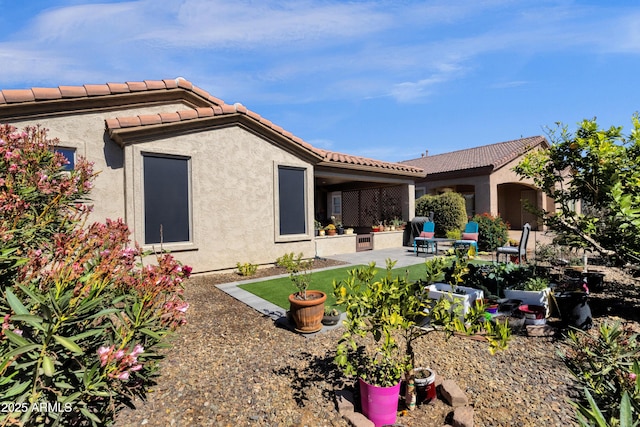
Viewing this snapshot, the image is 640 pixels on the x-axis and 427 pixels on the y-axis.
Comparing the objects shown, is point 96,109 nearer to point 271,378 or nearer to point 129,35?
point 129,35

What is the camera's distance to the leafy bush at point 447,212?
50.8 feet

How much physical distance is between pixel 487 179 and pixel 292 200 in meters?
13.8

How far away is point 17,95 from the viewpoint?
22.1 feet

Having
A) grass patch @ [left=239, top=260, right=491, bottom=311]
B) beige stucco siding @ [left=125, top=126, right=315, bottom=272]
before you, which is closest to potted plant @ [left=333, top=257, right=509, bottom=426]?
grass patch @ [left=239, top=260, right=491, bottom=311]

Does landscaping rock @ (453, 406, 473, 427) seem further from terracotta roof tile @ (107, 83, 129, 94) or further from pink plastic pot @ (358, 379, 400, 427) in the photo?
terracotta roof tile @ (107, 83, 129, 94)

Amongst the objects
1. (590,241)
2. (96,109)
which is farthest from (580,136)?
(96,109)

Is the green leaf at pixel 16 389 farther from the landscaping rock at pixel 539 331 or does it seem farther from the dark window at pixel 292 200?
the dark window at pixel 292 200

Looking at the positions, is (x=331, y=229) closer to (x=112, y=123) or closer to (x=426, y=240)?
(x=426, y=240)

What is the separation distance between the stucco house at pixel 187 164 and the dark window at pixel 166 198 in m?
0.03

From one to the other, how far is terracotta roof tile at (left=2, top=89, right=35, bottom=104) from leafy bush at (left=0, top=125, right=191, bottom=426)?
6.06 metres

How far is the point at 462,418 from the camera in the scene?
2.62 metres

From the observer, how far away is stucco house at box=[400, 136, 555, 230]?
18.1 meters

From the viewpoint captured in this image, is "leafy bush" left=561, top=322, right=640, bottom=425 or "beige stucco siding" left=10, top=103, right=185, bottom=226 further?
"beige stucco siding" left=10, top=103, right=185, bottom=226

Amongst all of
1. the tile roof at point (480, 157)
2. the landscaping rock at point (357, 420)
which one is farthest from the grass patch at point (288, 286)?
the tile roof at point (480, 157)
